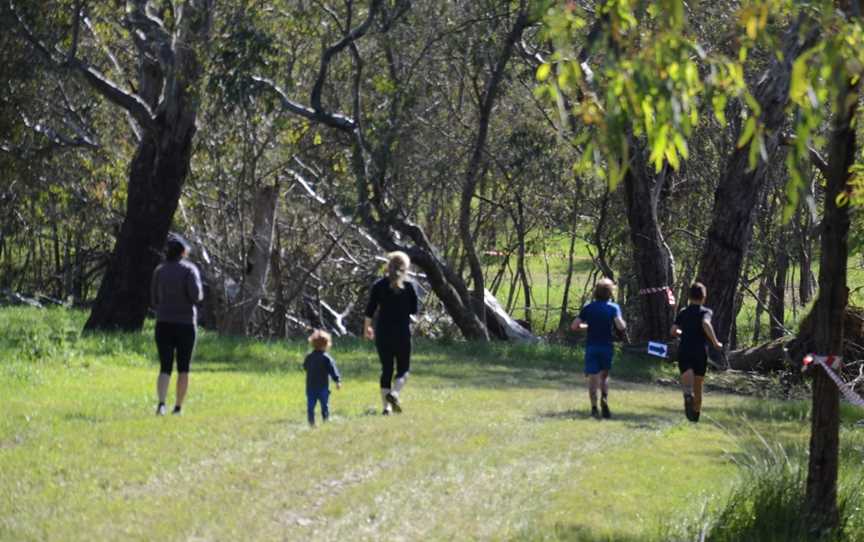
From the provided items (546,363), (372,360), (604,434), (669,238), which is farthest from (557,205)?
(604,434)

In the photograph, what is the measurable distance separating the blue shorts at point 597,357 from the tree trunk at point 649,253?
10.3 meters

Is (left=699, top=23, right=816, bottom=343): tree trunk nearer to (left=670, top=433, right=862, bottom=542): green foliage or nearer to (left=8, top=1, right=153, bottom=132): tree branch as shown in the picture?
(left=8, top=1, right=153, bottom=132): tree branch

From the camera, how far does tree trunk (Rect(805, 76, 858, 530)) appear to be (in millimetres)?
10031

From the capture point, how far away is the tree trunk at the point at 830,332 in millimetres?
10031

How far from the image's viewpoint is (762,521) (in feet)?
34.0

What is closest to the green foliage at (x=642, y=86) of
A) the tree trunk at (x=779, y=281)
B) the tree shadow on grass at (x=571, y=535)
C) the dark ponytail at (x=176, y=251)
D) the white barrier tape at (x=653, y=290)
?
the tree shadow on grass at (x=571, y=535)

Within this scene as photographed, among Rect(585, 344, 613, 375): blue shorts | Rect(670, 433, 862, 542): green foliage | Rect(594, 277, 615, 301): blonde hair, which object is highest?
Rect(594, 277, 615, 301): blonde hair

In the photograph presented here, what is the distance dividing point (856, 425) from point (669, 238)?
1933 centimetres

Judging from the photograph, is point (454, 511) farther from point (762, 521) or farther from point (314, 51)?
point (314, 51)

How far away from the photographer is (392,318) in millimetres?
15336

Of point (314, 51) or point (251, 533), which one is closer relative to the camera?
point (251, 533)

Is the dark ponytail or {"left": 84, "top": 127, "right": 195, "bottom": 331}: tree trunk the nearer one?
the dark ponytail

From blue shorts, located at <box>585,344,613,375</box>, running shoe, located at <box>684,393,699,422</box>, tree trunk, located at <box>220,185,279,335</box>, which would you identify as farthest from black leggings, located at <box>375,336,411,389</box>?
tree trunk, located at <box>220,185,279,335</box>

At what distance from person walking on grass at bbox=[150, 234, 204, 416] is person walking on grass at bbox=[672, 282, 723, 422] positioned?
18.1ft
